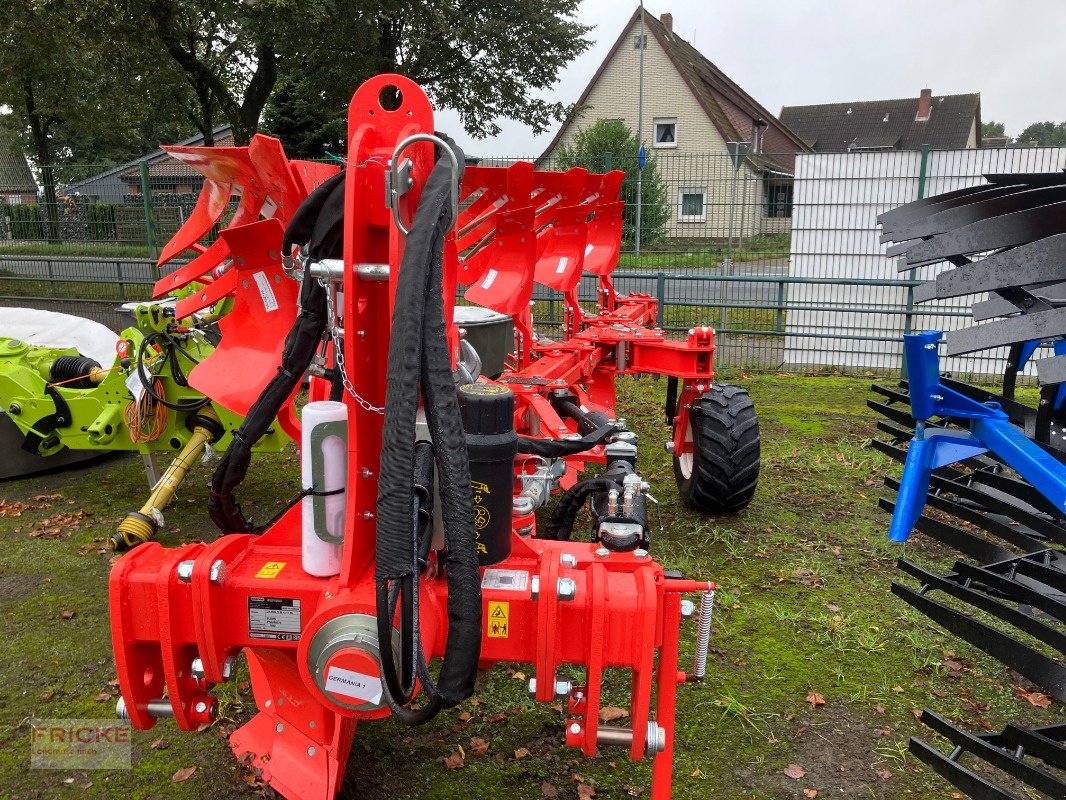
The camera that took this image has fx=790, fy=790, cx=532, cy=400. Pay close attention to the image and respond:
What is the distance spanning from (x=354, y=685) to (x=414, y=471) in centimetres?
57

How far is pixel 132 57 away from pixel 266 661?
1534 centimetres

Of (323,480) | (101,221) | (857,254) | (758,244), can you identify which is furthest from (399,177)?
(101,221)

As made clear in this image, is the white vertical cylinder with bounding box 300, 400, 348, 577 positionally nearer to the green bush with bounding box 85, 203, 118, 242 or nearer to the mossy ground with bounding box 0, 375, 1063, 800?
the mossy ground with bounding box 0, 375, 1063, 800

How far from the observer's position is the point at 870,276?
9773mm

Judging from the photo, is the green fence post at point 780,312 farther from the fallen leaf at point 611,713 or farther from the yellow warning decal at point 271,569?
the yellow warning decal at point 271,569

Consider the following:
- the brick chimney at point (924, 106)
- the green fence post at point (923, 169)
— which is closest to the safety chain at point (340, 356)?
the green fence post at point (923, 169)

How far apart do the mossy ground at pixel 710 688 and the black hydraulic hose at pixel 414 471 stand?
117cm

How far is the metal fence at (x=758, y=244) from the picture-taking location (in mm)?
9531

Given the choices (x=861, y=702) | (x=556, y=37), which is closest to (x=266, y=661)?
(x=861, y=702)

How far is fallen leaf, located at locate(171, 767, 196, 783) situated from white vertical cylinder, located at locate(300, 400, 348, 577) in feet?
4.13

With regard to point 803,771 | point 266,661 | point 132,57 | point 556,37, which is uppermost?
point 556,37

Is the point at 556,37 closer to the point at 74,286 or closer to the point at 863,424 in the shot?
the point at 74,286

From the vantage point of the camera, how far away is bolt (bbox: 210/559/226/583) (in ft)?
6.64

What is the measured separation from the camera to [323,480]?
209 centimetres
